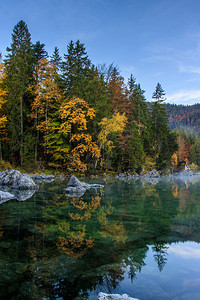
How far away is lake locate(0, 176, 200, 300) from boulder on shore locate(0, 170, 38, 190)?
19.7 feet

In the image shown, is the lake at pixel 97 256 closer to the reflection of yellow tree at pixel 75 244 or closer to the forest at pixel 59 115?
the reflection of yellow tree at pixel 75 244

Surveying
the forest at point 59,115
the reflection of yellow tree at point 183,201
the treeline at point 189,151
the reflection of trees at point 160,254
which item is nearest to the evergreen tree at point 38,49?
the forest at point 59,115

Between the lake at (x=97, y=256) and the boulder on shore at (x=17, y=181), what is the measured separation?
5.99m

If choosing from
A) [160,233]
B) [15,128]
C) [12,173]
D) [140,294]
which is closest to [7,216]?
[160,233]

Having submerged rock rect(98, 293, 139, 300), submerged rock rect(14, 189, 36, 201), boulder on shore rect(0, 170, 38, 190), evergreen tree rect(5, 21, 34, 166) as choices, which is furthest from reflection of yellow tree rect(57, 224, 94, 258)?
evergreen tree rect(5, 21, 34, 166)

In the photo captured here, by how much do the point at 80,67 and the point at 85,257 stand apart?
25215 mm

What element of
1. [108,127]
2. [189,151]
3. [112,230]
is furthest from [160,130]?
[189,151]

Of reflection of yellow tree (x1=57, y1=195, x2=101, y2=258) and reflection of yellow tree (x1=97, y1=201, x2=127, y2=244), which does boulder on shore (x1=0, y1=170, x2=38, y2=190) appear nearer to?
reflection of yellow tree (x1=57, y1=195, x2=101, y2=258)

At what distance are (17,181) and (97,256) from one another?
10258 millimetres

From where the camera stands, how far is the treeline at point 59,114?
20.2 metres

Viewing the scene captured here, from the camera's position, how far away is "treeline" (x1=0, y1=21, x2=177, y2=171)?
20.2 metres

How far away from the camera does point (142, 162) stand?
28531 mm

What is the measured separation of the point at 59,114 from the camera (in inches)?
822

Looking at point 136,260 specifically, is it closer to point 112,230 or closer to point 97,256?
point 97,256
